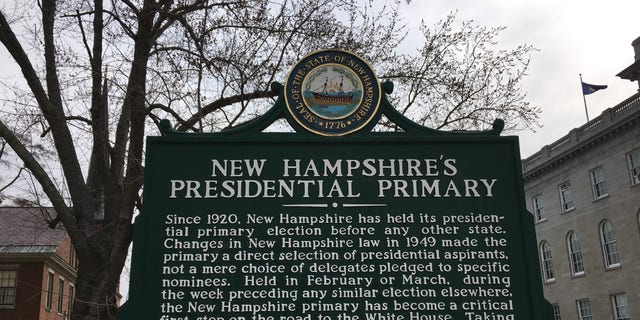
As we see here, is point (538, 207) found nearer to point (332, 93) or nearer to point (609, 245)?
point (609, 245)

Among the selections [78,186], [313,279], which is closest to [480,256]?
[313,279]

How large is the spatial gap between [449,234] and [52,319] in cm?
3575

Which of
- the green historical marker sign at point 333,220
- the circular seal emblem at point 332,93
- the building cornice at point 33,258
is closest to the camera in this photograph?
the green historical marker sign at point 333,220

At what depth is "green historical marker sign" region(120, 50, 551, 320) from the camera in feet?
16.1

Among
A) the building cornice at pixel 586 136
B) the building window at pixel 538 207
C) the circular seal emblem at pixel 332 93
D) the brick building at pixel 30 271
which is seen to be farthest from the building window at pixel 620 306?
the circular seal emblem at pixel 332 93

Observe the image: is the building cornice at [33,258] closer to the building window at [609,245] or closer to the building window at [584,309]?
the building window at [584,309]

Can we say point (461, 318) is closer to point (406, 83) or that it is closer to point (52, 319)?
point (406, 83)

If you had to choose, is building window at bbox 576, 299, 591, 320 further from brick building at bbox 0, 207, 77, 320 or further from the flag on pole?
brick building at bbox 0, 207, 77, 320

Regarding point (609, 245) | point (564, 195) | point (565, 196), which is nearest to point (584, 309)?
point (609, 245)

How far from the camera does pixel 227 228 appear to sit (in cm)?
511

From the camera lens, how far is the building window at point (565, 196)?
39062 millimetres

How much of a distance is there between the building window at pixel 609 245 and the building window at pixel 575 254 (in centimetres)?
237

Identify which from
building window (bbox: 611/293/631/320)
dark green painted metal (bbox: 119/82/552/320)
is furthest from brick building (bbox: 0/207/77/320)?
dark green painted metal (bbox: 119/82/552/320)

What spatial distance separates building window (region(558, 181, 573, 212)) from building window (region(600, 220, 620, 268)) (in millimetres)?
3469
